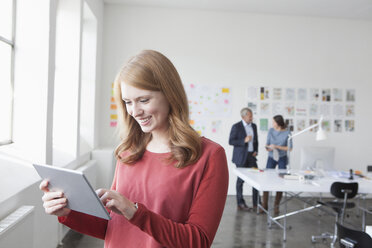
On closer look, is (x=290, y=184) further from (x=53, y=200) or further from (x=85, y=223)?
(x=53, y=200)

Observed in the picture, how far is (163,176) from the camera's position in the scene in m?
1.00

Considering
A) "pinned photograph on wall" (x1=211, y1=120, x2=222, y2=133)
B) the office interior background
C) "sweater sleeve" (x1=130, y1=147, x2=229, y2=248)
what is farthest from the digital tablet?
"pinned photograph on wall" (x1=211, y1=120, x2=222, y2=133)

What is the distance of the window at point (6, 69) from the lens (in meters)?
2.54

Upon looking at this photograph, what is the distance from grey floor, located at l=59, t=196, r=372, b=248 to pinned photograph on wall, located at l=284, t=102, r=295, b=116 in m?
1.80

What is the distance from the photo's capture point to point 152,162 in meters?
1.06

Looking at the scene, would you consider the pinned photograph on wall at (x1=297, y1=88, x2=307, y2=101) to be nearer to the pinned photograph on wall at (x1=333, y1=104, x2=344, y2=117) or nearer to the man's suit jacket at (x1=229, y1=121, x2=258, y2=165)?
the pinned photograph on wall at (x1=333, y1=104, x2=344, y2=117)

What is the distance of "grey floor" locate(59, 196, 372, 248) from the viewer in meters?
3.47

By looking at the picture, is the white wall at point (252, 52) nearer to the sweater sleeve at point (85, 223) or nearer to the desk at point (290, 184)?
the desk at point (290, 184)

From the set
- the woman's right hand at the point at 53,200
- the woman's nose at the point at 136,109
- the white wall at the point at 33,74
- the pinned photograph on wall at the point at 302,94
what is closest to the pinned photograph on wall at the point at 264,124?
the pinned photograph on wall at the point at 302,94

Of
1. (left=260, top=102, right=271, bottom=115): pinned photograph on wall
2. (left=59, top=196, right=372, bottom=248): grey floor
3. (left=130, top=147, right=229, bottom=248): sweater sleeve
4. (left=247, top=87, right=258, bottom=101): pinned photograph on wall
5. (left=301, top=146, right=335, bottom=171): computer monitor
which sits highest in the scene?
(left=247, top=87, right=258, bottom=101): pinned photograph on wall

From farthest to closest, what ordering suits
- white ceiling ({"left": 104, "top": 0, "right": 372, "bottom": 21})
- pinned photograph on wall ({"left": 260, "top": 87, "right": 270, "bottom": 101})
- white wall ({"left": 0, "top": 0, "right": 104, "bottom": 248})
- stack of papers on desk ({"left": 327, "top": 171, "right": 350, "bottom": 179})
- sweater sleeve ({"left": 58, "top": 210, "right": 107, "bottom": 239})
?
pinned photograph on wall ({"left": 260, "top": 87, "right": 270, "bottom": 101})
white ceiling ({"left": 104, "top": 0, "right": 372, "bottom": 21})
stack of papers on desk ({"left": 327, "top": 171, "right": 350, "bottom": 179})
white wall ({"left": 0, "top": 0, "right": 104, "bottom": 248})
sweater sleeve ({"left": 58, "top": 210, "right": 107, "bottom": 239})

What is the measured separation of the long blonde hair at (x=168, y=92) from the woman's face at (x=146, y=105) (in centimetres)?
2

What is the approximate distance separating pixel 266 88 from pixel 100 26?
323 centimetres

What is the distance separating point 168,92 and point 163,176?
0.28 metres
